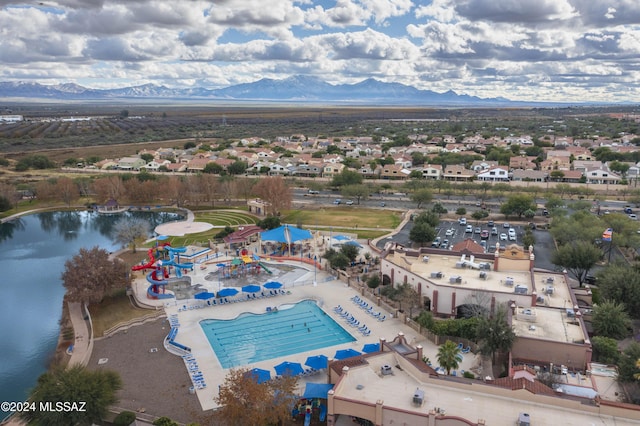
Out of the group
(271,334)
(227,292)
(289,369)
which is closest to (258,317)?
(271,334)

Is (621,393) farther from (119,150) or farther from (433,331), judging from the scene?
(119,150)

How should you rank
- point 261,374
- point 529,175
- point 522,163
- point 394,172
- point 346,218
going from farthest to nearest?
point 522,163 → point 394,172 → point 529,175 → point 346,218 → point 261,374

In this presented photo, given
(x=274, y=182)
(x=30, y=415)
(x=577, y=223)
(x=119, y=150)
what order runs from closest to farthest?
1. (x=30, y=415)
2. (x=577, y=223)
3. (x=274, y=182)
4. (x=119, y=150)

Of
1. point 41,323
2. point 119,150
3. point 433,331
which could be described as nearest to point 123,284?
point 41,323

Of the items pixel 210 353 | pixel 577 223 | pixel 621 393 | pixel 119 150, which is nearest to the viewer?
pixel 621 393

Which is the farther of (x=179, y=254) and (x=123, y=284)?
(x=179, y=254)

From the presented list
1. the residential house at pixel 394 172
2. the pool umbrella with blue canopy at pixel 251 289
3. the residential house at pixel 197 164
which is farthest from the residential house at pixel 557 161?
the pool umbrella with blue canopy at pixel 251 289

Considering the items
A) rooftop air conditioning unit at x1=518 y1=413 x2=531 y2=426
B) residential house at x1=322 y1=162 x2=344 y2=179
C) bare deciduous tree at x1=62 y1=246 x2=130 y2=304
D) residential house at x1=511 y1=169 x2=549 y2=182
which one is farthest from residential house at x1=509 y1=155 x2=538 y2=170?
rooftop air conditioning unit at x1=518 y1=413 x2=531 y2=426

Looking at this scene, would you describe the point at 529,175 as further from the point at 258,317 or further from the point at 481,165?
the point at 258,317
